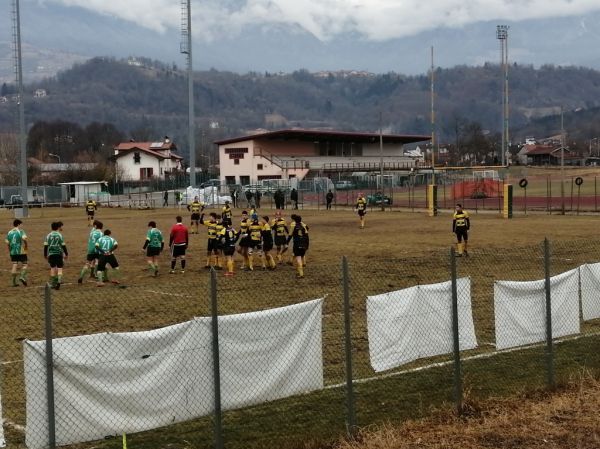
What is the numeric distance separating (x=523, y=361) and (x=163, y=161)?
120766 mm

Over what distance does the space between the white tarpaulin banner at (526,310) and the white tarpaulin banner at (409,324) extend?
96 cm

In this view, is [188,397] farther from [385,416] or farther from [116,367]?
[385,416]

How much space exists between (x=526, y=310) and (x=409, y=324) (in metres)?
2.09

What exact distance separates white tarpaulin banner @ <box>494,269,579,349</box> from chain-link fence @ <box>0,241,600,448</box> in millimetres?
18

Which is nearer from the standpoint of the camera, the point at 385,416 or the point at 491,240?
the point at 385,416

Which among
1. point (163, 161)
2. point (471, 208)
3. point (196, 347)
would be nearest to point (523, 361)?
point (196, 347)

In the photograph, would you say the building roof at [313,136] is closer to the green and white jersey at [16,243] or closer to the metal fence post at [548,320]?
the green and white jersey at [16,243]

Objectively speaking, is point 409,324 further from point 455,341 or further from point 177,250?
point 177,250

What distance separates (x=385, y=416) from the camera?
9555 mm

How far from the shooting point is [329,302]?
55.9 feet

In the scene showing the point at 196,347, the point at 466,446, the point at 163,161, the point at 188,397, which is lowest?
the point at 466,446

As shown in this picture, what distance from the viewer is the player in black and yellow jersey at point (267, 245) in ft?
74.6

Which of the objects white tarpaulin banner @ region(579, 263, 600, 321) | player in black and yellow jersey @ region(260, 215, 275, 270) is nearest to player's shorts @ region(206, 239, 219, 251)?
player in black and yellow jersey @ region(260, 215, 275, 270)

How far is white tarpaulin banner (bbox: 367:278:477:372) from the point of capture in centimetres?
948
